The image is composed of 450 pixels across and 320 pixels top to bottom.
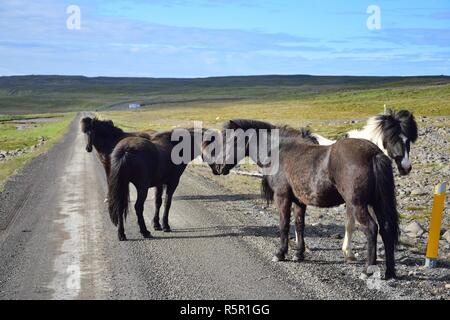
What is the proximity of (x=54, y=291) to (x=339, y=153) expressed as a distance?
4319 mm

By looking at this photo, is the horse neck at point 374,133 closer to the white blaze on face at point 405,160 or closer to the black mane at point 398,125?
the black mane at point 398,125

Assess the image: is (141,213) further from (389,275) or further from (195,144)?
(389,275)

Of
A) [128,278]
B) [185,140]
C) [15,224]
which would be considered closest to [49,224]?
[15,224]

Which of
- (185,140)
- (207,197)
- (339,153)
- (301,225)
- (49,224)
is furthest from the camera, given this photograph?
(207,197)

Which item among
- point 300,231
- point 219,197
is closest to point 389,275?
point 300,231

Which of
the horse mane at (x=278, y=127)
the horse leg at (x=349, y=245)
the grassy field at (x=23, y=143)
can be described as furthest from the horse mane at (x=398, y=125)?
the grassy field at (x=23, y=143)

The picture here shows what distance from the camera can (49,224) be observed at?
11.1 m

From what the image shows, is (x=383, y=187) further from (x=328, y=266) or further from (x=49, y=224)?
(x=49, y=224)

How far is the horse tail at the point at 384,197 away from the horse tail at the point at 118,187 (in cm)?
461

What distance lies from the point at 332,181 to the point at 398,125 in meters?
2.10

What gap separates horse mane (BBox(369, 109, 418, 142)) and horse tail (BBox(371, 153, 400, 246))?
195cm

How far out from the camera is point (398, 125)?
894 centimetres

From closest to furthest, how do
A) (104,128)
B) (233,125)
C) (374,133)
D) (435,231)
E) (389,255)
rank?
(389,255)
(435,231)
(233,125)
(374,133)
(104,128)
